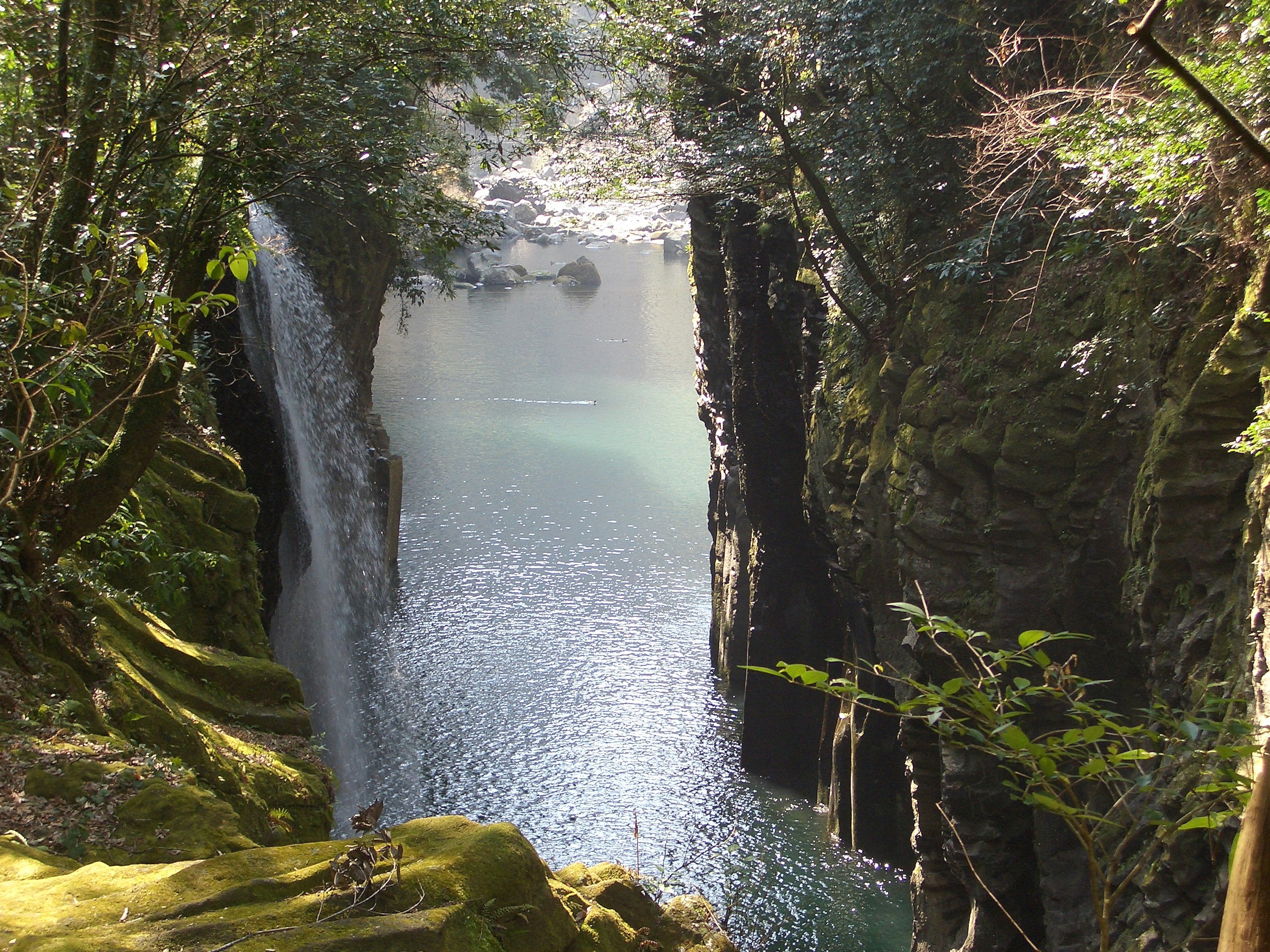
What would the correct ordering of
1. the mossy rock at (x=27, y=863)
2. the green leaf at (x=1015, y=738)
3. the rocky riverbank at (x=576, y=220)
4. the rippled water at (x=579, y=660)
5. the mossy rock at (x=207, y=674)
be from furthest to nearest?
the rocky riverbank at (x=576, y=220)
the rippled water at (x=579, y=660)
the mossy rock at (x=207, y=674)
the mossy rock at (x=27, y=863)
the green leaf at (x=1015, y=738)

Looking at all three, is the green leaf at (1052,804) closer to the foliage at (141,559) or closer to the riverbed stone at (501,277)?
the foliage at (141,559)

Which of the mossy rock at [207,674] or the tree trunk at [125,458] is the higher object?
the tree trunk at [125,458]

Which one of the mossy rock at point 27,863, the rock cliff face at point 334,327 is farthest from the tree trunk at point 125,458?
the rock cliff face at point 334,327

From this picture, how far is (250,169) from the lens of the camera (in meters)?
7.29

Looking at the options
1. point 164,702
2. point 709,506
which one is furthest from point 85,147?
point 709,506

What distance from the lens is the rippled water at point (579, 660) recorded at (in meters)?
13.4

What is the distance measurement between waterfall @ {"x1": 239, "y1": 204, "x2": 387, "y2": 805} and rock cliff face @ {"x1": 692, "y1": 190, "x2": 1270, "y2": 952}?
274 inches

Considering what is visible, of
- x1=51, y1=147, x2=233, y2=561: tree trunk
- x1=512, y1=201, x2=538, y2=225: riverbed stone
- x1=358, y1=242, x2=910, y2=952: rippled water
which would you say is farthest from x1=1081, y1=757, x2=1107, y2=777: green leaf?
x1=512, y1=201, x2=538, y2=225: riverbed stone

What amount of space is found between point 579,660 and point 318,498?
5783 mm

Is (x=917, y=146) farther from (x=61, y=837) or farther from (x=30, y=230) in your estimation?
(x=61, y=837)

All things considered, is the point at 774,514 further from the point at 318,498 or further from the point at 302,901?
the point at 302,901

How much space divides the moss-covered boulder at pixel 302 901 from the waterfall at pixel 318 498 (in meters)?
9.91

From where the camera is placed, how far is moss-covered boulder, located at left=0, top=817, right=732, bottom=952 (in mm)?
3412

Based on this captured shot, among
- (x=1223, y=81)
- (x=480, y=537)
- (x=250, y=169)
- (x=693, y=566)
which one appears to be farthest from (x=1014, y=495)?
(x=480, y=537)
